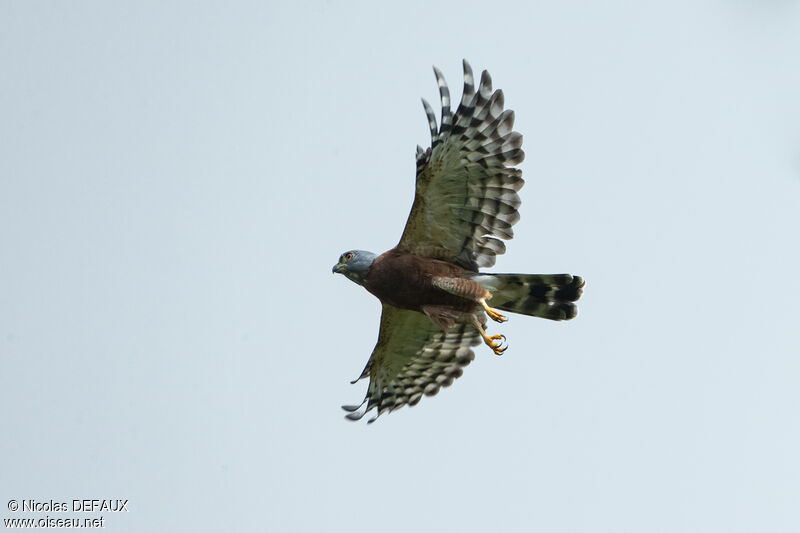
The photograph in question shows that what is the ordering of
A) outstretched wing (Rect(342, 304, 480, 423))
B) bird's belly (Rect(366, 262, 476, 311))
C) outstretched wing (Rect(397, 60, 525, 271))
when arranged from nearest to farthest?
outstretched wing (Rect(397, 60, 525, 271)) < bird's belly (Rect(366, 262, 476, 311)) < outstretched wing (Rect(342, 304, 480, 423))

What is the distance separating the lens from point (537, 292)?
1270cm

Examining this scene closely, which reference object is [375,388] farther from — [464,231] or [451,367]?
[464,231]

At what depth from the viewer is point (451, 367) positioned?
14.0 meters

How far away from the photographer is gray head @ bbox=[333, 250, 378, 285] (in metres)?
12.6

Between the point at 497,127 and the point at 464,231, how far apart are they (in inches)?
45.8

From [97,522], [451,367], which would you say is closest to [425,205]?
[451,367]

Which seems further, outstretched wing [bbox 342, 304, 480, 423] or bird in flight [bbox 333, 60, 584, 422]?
outstretched wing [bbox 342, 304, 480, 423]

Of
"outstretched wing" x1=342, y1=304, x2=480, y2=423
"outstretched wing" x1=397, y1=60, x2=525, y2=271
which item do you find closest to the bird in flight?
"outstretched wing" x1=397, y1=60, x2=525, y2=271

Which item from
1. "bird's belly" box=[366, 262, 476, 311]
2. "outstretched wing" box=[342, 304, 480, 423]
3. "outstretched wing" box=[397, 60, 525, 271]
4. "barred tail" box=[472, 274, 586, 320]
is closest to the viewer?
"outstretched wing" box=[397, 60, 525, 271]

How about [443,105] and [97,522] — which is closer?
[443,105]

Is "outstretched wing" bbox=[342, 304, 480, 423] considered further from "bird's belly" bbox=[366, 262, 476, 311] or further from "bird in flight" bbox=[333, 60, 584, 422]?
"bird's belly" bbox=[366, 262, 476, 311]

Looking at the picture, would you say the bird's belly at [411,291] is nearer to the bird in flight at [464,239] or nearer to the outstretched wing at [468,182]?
the bird in flight at [464,239]

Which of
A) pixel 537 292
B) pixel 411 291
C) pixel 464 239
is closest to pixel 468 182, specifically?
pixel 464 239

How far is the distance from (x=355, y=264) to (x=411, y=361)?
6.27 feet
